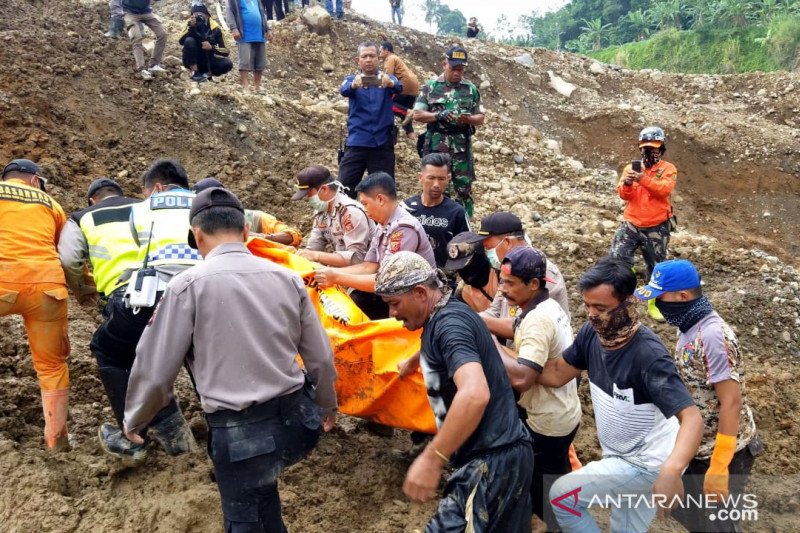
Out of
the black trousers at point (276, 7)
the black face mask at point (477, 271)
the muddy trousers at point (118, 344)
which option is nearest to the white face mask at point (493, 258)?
the black face mask at point (477, 271)

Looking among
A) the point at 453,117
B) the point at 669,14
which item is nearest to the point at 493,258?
the point at 453,117

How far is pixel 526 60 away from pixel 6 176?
14291 mm

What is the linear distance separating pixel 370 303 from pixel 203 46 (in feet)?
21.3

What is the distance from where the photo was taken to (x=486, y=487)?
2.51m

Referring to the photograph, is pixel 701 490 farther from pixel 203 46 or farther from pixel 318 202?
pixel 203 46

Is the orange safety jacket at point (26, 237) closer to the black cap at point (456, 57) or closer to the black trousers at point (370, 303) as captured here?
the black trousers at point (370, 303)

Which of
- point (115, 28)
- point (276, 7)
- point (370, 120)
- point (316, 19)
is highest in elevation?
point (276, 7)

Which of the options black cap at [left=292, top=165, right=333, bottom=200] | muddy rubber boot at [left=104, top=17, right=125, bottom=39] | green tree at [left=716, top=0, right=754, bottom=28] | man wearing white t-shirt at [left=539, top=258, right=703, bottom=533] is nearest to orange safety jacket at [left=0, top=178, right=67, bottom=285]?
black cap at [left=292, top=165, right=333, bottom=200]

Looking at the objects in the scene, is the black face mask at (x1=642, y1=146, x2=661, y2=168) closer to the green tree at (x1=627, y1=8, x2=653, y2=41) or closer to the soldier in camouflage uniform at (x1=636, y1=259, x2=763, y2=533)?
the soldier in camouflage uniform at (x1=636, y1=259, x2=763, y2=533)

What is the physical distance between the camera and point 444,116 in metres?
6.56

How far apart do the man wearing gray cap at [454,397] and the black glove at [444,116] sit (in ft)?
13.7

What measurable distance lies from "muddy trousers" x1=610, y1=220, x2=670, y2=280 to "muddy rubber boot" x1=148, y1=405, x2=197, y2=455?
14.9 feet

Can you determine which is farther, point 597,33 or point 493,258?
point 597,33

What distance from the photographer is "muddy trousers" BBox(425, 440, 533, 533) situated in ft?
8.15
